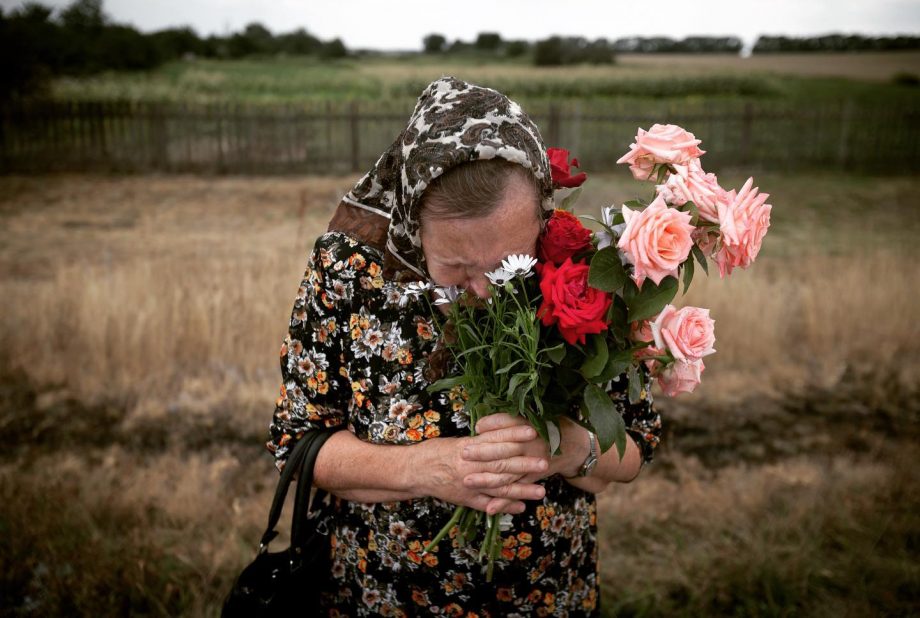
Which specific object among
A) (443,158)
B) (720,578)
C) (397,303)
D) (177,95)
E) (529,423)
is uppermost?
(177,95)

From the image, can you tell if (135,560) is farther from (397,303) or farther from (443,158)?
(443,158)

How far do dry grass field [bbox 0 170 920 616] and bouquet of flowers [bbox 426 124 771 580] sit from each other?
1.76 metres

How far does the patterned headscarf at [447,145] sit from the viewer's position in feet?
4.19

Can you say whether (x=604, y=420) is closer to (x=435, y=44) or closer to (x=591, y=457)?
(x=591, y=457)

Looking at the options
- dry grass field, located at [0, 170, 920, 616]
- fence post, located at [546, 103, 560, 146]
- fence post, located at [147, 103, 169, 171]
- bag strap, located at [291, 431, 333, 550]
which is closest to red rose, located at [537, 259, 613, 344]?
bag strap, located at [291, 431, 333, 550]

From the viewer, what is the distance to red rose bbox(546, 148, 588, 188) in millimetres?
1438

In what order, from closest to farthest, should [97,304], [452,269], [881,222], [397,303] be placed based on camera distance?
Result: [452,269]
[397,303]
[97,304]
[881,222]

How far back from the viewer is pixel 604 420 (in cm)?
124

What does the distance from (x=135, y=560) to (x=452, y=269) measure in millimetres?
2123

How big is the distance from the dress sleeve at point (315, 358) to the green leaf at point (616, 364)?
587 millimetres

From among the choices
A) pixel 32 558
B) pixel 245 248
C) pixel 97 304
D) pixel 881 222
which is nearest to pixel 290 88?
pixel 245 248

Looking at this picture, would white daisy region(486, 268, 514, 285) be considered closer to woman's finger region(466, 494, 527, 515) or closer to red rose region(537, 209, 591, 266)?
red rose region(537, 209, 591, 266)

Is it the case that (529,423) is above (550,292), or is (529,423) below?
below

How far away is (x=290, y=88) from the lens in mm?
25844
